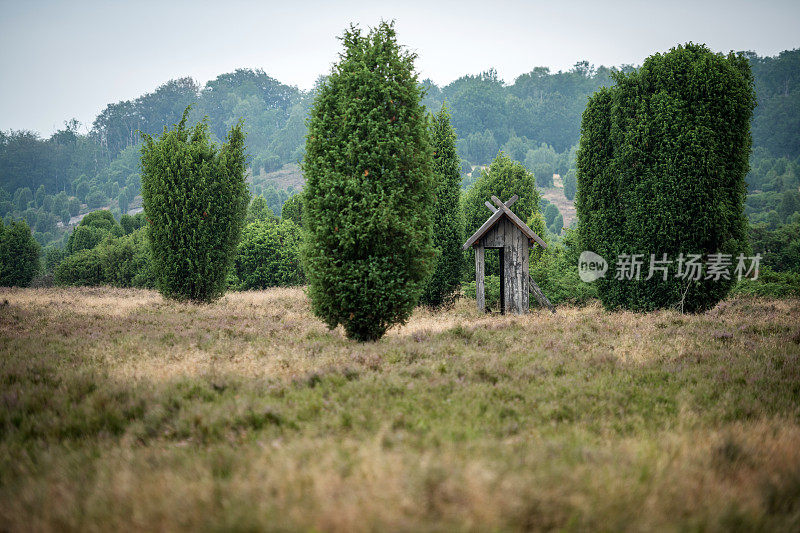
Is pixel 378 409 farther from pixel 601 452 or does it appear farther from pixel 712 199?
pixel 712 199

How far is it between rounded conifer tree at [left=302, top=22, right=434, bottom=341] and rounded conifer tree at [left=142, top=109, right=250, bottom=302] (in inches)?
422

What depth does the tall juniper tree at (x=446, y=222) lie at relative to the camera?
1917cm

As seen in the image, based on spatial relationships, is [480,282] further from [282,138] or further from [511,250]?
[282,138]

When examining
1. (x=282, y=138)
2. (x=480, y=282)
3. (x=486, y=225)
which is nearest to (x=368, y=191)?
(x=486, y=225)

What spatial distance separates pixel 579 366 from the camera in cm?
838

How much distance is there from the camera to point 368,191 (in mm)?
10320

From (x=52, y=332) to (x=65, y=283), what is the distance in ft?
88.7

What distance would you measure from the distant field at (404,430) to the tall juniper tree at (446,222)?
7.89m

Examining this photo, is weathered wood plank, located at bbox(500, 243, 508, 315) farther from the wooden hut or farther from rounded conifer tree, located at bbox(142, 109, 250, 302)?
rounded conifer tree, located at bbox(142, 109, 250, 302)

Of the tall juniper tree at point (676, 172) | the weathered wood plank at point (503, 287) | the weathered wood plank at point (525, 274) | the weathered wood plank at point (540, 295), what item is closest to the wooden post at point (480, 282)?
the weathered wood plank at point (503, 287)

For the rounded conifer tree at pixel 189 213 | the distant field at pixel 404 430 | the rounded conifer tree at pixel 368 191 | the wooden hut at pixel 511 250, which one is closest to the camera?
the distant field at pixel 404 430

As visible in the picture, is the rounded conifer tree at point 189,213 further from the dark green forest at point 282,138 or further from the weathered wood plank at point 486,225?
the dark green forest at point 282,138

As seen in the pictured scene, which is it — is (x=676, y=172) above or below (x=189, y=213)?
above

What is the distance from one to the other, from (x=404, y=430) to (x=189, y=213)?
58.3 feet
